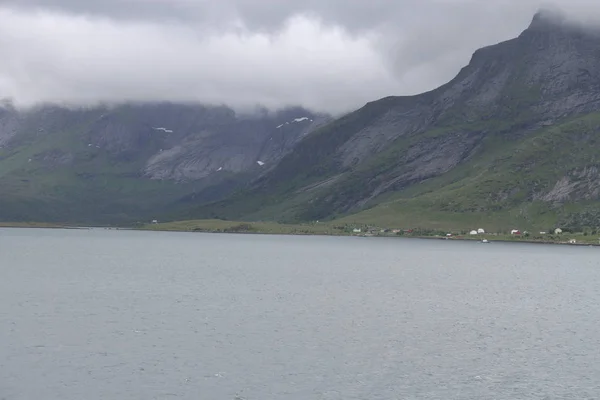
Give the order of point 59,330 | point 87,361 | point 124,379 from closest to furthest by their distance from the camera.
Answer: point 124,379, point 87,361, point 59,330

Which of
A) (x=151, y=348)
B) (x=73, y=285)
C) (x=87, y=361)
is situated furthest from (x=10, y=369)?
(x=73, y=285)

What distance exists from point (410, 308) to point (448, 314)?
26.2ft

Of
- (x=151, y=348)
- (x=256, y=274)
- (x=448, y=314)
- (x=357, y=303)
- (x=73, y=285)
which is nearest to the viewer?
(x=151, y=348)

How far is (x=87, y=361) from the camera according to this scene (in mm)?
82250

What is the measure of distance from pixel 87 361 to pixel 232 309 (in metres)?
41.8

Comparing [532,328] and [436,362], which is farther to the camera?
[532,328]

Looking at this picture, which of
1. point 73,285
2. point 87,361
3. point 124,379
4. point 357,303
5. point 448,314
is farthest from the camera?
point 73,285

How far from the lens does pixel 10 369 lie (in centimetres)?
7788

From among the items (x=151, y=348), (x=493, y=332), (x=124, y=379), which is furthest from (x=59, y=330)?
(x=493, y=332)

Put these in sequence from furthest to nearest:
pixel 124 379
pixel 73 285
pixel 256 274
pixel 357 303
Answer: pixel 256 274 < pixel 73 285 < pixel 357 303 < pixel 124 379

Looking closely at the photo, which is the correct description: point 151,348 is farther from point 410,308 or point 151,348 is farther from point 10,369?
point 410,308

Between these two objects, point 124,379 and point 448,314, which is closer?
point 124,379

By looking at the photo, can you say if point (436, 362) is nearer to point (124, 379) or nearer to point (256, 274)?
point (124, 379)

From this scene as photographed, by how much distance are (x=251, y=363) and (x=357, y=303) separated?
52633 mm
